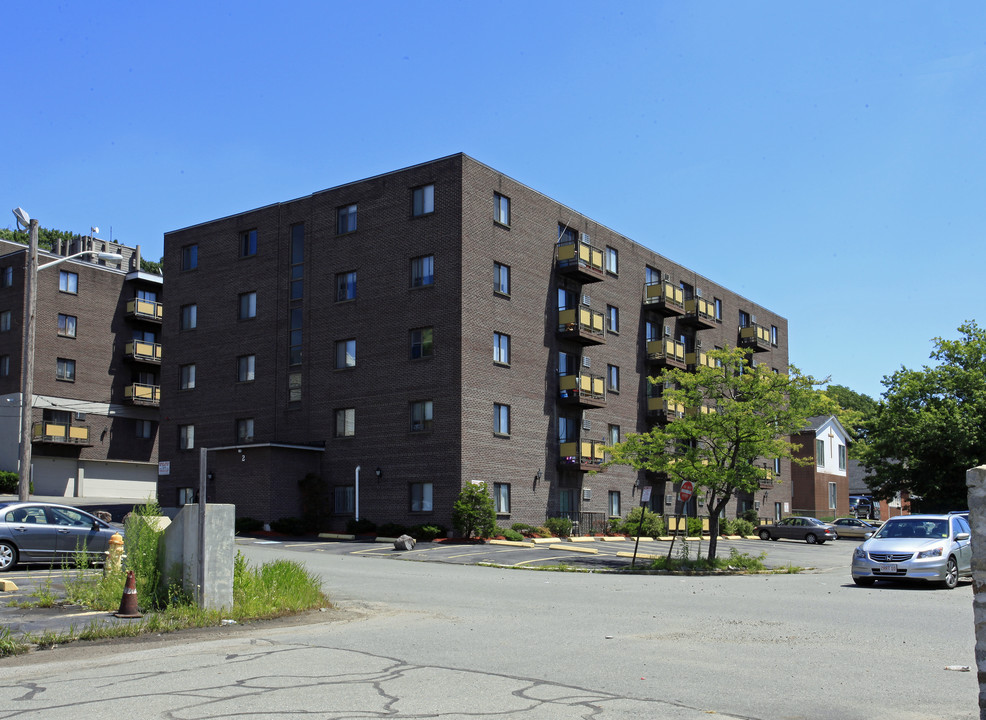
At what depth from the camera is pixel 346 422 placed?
41406 mm

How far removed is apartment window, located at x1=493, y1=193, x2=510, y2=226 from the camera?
40.7 meters

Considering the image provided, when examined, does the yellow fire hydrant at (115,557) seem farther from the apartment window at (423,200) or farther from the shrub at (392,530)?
the apartment window at (423,200)

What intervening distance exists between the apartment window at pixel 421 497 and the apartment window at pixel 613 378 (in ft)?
42.9

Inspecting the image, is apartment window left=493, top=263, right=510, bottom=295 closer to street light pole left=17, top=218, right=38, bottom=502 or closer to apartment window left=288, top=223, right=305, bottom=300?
apartment window left=288, top=223, right=305, bottom=300

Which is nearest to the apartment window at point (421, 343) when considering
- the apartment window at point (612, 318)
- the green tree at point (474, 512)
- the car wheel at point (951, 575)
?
the green tree at point (474, 512)

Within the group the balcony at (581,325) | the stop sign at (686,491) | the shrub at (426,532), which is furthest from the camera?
the balcony at (581,325)

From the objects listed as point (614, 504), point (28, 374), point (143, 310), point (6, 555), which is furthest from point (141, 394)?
point (6, 555)

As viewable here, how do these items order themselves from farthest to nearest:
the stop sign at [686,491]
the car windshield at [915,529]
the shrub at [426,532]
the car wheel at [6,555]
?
the shrub at [426,532]
the stop sign at [686,491]
the car windshield at [915,529]
the car wheel at [6,555]

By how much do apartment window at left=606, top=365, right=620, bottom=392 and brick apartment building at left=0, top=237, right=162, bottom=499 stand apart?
2669 cm

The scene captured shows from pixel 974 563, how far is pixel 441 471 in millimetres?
33051

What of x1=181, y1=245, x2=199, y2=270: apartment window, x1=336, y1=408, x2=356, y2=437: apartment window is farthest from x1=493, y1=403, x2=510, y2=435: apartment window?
x1=181, y1=245, x2=199, y2=270: apartment window

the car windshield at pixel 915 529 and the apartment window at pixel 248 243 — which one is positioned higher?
the apartment window at pixel 248 243

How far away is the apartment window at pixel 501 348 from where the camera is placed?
39.9m

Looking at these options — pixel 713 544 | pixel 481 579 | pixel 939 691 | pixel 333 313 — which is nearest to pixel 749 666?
pixel 939 691
